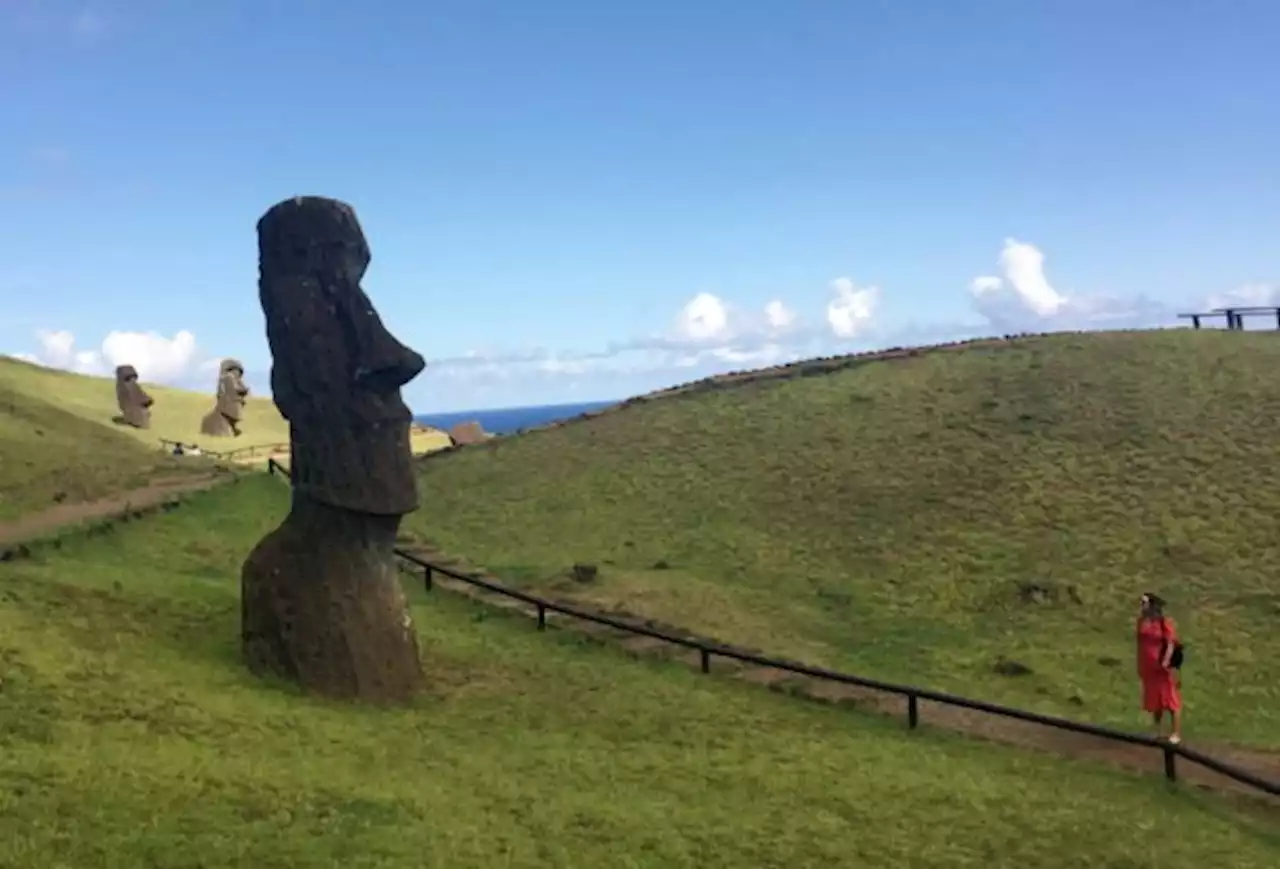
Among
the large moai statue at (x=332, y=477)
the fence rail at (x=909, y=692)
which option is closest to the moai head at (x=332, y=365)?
the large moai statue at (x=332, y=477)

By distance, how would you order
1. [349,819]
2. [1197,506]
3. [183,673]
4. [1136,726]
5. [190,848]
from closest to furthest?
[190,848]
[349,819]
[183,673]
[1136,726]
[1197,506]

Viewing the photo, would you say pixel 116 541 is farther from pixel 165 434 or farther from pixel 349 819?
pixel 165 434

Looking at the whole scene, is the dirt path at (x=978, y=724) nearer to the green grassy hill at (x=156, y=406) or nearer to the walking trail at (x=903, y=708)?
the walking trail at (x=903, y=708)

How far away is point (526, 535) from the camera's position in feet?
96.4

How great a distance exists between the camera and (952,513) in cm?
2783

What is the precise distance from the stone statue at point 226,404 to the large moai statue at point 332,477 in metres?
49.6

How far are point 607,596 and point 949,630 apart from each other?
6241mm

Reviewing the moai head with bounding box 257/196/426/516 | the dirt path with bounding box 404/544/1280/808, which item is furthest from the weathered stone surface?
the moai head with bounding box 257/196/426/516

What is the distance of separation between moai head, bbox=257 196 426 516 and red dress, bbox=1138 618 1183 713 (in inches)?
360

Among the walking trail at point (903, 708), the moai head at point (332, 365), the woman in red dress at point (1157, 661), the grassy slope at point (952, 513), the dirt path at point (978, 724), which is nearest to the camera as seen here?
the dirt path at point (978, 724)

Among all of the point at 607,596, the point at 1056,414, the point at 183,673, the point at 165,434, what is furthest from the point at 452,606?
the point at 165,434

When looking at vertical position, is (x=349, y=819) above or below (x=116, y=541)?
below

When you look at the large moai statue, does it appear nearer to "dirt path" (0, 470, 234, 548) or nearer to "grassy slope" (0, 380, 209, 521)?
"dirt path" (0, 470, 234, 548)

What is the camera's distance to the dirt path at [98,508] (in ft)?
79.3
